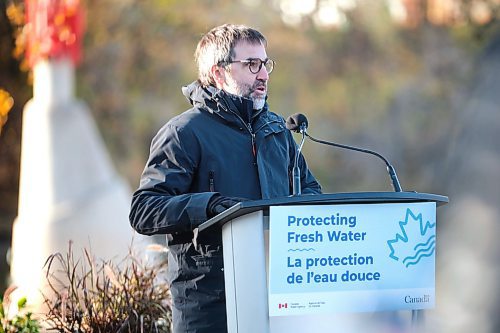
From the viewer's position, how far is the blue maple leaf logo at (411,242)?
3.44 m

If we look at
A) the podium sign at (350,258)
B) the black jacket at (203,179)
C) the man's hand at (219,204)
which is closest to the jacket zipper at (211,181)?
the black jacket at (203,179)

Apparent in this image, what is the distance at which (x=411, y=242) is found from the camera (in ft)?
11.3

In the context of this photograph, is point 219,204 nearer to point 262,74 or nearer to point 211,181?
point 211,181

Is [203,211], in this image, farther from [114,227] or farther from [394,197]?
[114,227]

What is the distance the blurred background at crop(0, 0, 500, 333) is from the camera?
21.0 m

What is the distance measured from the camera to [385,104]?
24094 mm

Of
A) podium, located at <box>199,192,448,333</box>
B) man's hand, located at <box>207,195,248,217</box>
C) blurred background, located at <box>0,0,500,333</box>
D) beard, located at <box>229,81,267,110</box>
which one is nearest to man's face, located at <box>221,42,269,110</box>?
beard, located at <box>229,81,267,110</box>

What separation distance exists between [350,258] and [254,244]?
1.00ft

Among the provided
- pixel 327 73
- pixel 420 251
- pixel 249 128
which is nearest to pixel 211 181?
pixel 249 128

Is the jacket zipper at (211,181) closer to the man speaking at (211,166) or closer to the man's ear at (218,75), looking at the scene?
the man speaking at (211,166)

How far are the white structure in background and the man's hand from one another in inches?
248

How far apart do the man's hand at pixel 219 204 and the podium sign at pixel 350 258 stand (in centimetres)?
26

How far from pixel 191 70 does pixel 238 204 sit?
19.5 meters

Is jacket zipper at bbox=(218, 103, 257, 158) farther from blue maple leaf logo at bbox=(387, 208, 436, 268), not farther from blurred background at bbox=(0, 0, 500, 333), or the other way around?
blurred background at bbox=(0, 0, 500, 333)
